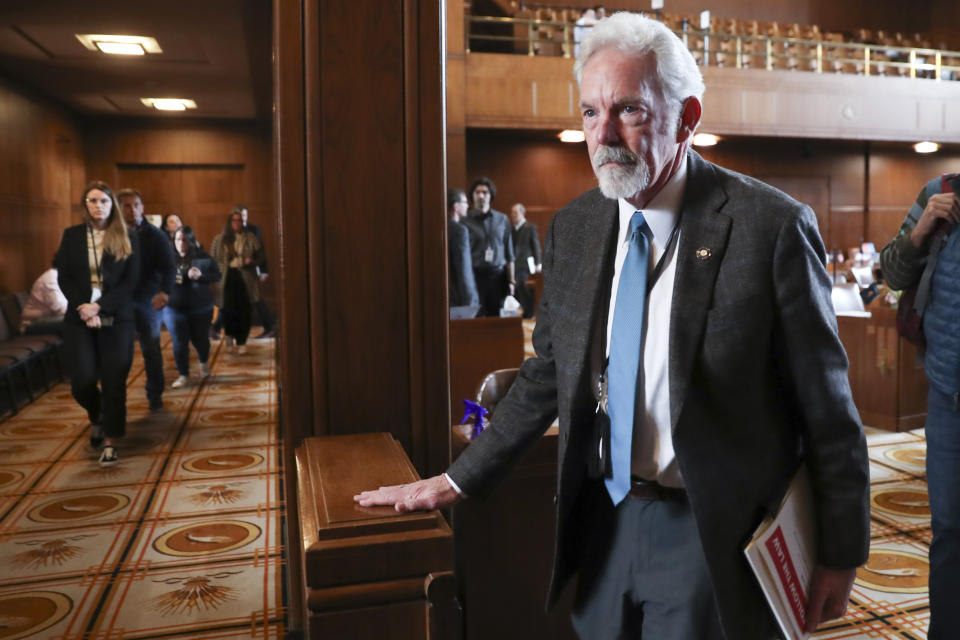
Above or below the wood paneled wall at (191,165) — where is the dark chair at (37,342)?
below

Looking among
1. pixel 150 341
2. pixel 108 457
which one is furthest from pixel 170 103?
pixel 108 457

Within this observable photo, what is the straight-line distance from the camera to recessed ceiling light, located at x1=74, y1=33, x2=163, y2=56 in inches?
326

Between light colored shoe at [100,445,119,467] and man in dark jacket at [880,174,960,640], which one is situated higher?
man in dark jacket at [880,174,960,640]

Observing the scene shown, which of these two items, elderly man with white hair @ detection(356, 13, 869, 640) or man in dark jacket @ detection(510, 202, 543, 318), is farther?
man in dark jacket @ detection(510, 202, 543, 318)

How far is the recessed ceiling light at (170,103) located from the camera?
38.2 feet

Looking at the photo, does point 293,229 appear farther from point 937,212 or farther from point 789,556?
point 937,212

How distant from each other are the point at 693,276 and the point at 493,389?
1.57 metres

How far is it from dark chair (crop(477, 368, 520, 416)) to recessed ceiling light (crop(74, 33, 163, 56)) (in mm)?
7208

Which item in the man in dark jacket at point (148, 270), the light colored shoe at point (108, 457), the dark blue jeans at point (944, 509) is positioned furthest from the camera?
the man in dark jacket at point (148, 270)

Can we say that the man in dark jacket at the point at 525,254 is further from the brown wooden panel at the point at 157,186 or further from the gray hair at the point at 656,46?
the gray hair at the point at 656,46

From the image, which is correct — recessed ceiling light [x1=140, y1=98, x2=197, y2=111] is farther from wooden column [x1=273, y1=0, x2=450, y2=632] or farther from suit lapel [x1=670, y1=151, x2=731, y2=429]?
suit lapel [x1=670, y1=151, x2=731, y2=429]

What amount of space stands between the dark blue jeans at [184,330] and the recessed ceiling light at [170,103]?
545cm

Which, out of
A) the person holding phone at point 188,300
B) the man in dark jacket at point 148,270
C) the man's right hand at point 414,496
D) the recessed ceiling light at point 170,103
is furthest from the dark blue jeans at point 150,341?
the recessed ceiling light at point 170,103

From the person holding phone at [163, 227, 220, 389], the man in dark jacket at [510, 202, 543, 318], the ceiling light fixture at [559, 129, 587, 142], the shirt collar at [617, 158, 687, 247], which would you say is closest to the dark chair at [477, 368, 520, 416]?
the shirt collar at [617, 158, 687, 247]
